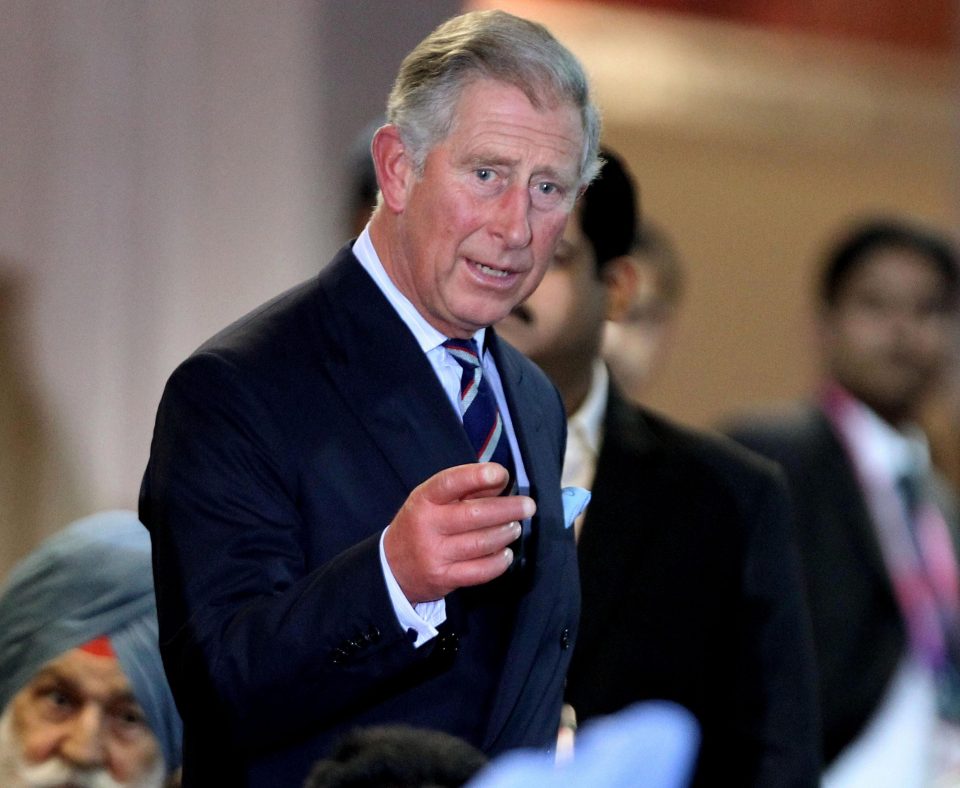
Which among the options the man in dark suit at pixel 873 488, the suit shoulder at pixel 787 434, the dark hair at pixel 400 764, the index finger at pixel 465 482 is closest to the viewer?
the dark hair at pixel 400 764

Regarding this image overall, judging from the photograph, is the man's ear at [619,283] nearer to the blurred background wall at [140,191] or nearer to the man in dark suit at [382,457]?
the blurred background wall at [140,191]

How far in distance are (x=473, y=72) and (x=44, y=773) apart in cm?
95

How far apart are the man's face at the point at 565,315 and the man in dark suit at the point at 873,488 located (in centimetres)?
87

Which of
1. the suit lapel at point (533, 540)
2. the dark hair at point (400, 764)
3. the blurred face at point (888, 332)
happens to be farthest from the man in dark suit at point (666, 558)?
the blurred face at point (888, 332)

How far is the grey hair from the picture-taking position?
1562 millimetres

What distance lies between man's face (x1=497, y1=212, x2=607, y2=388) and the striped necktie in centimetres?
50

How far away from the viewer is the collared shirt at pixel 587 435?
236 centimetres

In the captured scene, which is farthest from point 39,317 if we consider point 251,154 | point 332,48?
point 332,48

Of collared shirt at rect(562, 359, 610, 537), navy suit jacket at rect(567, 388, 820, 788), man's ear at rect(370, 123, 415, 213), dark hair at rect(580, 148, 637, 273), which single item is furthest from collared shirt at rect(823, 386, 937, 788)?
man's ear at rect(370, 123, 415, 213)

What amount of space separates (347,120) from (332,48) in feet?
0.48

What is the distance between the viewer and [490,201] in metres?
1.57

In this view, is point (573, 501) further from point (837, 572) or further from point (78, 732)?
point (837, 572)

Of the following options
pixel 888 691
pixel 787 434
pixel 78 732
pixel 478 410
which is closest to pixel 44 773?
pixel 78 732

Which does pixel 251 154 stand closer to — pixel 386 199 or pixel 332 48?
pixel 332 48
